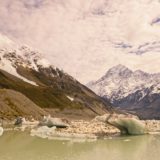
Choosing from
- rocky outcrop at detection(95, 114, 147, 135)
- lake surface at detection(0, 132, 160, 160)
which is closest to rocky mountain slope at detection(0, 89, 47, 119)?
rocky outcrop at detection(95, 114, 147, 135)

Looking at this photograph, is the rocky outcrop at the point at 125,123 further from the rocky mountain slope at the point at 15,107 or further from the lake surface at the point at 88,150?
the rocky mountain slope at the point at 15,107

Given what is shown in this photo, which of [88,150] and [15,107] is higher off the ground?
[15,107]

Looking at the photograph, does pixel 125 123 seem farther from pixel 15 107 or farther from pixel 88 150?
pixel 15 107

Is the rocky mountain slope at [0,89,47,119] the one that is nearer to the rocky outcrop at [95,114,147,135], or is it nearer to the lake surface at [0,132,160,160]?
the rocky outcrop at [95,114,147,135]

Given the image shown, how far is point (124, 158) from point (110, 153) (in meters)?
4.11

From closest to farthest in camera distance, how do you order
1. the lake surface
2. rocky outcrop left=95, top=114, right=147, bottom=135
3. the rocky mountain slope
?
the lake surface
rocky outcrop left=95, top=114, right=147, bottom=135
the rocky mountain slope

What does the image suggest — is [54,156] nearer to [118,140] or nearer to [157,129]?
[118,140]

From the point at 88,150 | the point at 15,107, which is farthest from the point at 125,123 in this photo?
the point at 15,107

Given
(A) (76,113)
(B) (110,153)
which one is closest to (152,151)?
(B) (110,153)

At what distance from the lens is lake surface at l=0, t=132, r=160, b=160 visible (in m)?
36.9

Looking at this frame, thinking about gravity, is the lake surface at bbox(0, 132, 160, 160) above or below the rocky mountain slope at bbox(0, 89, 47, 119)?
below

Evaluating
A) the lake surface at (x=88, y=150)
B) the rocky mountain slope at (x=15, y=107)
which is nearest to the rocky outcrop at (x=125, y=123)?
the lake surface at (x=88, y=150)

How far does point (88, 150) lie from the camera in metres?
42.2

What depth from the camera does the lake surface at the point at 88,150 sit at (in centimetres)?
3694
